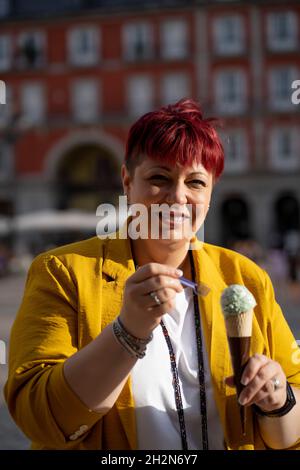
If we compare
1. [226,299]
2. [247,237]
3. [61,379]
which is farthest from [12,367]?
[247,237]

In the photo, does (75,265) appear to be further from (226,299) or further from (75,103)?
(75,103)

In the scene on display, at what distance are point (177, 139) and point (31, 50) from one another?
103ft

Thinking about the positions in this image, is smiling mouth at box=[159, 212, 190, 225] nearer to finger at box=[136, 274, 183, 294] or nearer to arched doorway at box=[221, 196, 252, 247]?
finger at box=[136, 274, 183, 294]

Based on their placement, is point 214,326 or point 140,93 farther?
point 140,93

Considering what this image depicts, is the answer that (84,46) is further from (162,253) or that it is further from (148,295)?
(148,295)

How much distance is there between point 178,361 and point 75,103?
30326mm

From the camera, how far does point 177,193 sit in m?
1.60

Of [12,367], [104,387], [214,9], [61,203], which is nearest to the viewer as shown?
[104,387]

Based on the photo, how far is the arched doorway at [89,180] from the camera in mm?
32844

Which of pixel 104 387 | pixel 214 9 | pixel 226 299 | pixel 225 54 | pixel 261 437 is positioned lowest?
pixel 261 437

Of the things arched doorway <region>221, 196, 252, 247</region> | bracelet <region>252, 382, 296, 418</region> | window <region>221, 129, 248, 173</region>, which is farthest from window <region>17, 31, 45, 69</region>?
bracelet <region>252, 382, 296, 418</region>

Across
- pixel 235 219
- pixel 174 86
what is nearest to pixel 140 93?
pixel 174 86

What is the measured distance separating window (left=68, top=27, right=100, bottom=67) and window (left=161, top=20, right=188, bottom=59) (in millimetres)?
3255

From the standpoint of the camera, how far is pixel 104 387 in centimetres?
142
